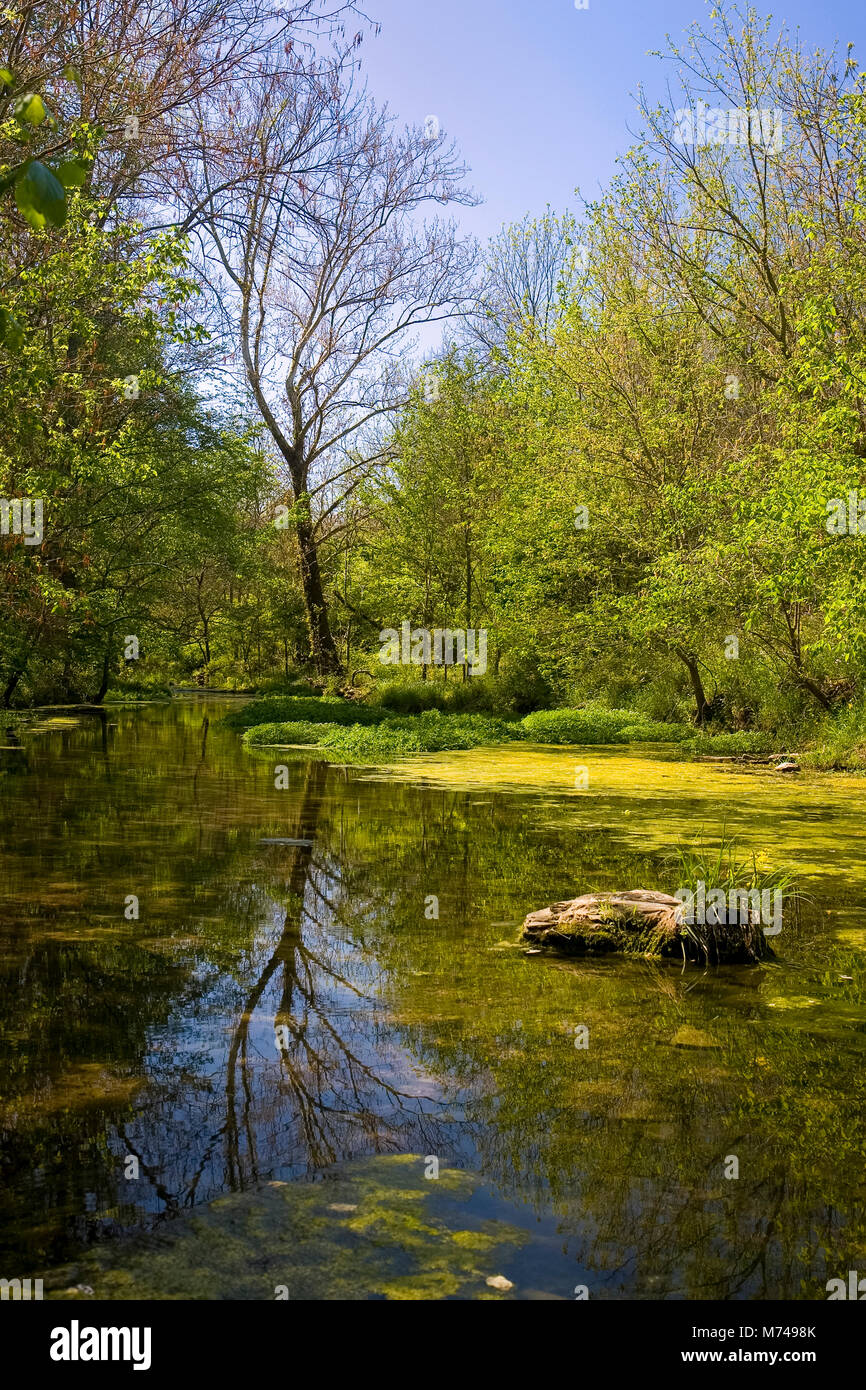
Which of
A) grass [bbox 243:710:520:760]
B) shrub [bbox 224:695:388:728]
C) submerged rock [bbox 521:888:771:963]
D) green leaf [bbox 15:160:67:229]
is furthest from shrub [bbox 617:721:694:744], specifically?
green leaf [bbox 15:160:67:229]

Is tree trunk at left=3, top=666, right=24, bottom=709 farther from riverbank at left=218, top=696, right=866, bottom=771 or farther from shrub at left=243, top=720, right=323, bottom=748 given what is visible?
shrub at left=243, top=720, right=323, bottom=748

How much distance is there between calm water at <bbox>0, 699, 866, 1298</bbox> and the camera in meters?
3.12

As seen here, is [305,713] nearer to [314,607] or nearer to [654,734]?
[314,607]

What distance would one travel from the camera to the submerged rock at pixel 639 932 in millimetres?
6434

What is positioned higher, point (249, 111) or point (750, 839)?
point (249, 111)

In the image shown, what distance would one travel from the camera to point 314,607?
30188 millimetres

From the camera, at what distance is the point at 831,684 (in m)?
19.0

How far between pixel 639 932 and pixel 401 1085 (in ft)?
8.63

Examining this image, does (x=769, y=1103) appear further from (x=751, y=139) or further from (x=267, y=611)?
(x=267, y=611)

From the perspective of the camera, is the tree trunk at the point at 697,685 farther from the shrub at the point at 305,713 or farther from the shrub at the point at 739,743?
the shrub at the point at 305,713

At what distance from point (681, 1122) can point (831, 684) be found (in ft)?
53.5

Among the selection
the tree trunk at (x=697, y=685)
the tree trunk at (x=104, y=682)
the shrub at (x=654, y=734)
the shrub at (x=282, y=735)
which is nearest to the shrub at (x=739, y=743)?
the shrub at (x=654, y=734)
